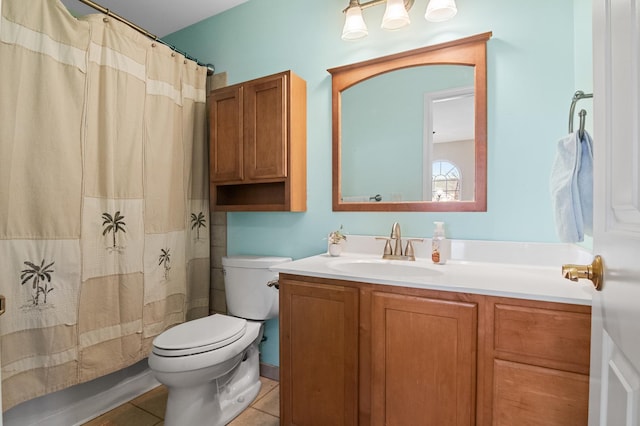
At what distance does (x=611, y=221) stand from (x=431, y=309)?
634 mm

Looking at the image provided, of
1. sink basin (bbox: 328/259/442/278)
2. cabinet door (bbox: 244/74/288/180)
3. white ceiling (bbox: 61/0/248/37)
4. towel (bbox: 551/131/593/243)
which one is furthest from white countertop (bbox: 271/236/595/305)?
white ceiling (bbox: 61/0/248/37)

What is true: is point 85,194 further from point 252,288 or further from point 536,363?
point 536,363

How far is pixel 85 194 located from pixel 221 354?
1.03 m

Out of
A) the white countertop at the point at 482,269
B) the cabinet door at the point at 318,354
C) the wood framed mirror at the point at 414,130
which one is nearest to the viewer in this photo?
the white countertop at the point at 482,269

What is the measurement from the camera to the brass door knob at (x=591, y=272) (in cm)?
57

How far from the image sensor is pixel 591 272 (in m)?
0.59

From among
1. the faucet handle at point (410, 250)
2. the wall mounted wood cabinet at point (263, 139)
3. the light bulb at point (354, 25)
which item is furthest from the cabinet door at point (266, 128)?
the faucet handle at point (410, 250)

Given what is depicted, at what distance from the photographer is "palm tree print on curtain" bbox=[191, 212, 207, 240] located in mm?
2133

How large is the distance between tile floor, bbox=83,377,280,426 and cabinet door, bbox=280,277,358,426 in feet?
1.14

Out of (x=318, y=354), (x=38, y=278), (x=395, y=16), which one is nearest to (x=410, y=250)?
(x=318, y=354)

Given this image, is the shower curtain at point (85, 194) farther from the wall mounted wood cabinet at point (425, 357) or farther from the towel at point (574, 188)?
the towel at point (574, 188)

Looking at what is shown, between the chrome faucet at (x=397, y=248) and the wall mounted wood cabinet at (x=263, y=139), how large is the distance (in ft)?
1.88

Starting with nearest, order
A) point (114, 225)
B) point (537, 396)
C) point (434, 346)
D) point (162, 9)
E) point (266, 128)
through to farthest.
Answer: point (537, 396) → point (434, 346) → point (114, 225) → point (266, 128) → point (162, 9)

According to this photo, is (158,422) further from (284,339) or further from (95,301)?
(284,339)
